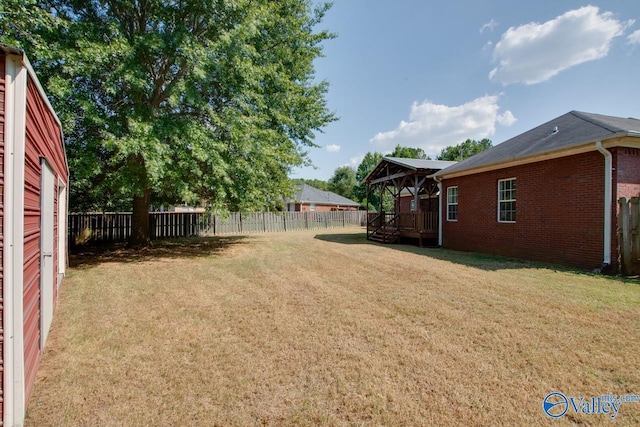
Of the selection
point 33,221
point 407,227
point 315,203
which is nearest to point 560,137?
point 407,227

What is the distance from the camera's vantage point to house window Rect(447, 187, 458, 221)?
1163 cm

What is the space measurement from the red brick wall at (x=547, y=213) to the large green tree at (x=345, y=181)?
39836 mm

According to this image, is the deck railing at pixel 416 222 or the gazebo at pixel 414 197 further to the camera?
the gazebo at pixel 414 197

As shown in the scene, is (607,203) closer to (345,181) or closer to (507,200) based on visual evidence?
(507,200)

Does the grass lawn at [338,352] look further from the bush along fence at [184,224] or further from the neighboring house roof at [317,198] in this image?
the neighboring house roof at [317,198]

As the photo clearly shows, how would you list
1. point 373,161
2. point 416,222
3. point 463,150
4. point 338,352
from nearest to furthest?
point 338,352, point 416,222, point 463,150, point 373,161

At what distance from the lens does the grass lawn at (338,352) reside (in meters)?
2.23

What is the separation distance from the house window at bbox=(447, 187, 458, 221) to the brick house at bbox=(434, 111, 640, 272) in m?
0.23

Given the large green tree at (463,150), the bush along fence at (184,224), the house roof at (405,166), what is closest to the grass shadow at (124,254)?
the bush along fence at (184,224)

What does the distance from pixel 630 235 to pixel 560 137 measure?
3.03 metres

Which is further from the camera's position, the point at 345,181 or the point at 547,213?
the point at 345,181

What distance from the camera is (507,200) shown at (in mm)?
9352

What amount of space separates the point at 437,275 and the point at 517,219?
4.23 metres

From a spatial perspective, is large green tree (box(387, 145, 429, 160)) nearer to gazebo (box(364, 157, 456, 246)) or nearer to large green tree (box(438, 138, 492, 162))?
large green tree (box(438, 138, 492, 162))
